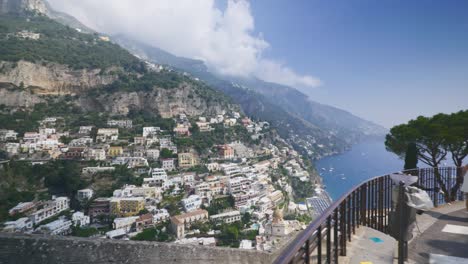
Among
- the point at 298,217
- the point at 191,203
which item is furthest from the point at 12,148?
the point at 298,217

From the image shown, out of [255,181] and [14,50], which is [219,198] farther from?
[14,50]

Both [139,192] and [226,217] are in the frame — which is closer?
[226,217]

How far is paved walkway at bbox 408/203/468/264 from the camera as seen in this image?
2.25 metres

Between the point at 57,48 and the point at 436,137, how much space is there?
70.5m

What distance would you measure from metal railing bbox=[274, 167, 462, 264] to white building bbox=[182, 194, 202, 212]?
26362mm

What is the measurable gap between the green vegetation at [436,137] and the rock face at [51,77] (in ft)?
195

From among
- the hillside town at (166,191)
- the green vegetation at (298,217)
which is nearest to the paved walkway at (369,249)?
the hillside town at (166,191)

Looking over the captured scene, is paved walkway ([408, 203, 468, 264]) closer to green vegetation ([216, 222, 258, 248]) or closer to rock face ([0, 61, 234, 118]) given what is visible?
green vegetation ([216, 222, 258, 248])

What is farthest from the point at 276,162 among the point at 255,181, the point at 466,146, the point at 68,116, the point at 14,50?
the point at 14,50

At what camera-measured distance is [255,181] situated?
39.3 m

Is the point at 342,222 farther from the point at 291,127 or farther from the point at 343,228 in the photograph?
the point at 291,127

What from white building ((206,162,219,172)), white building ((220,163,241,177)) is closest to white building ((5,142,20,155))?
white building ((206,162,219,172))

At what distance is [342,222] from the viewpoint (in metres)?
2.10

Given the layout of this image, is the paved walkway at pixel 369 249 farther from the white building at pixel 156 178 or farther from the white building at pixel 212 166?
the white building at pixel 212 166
